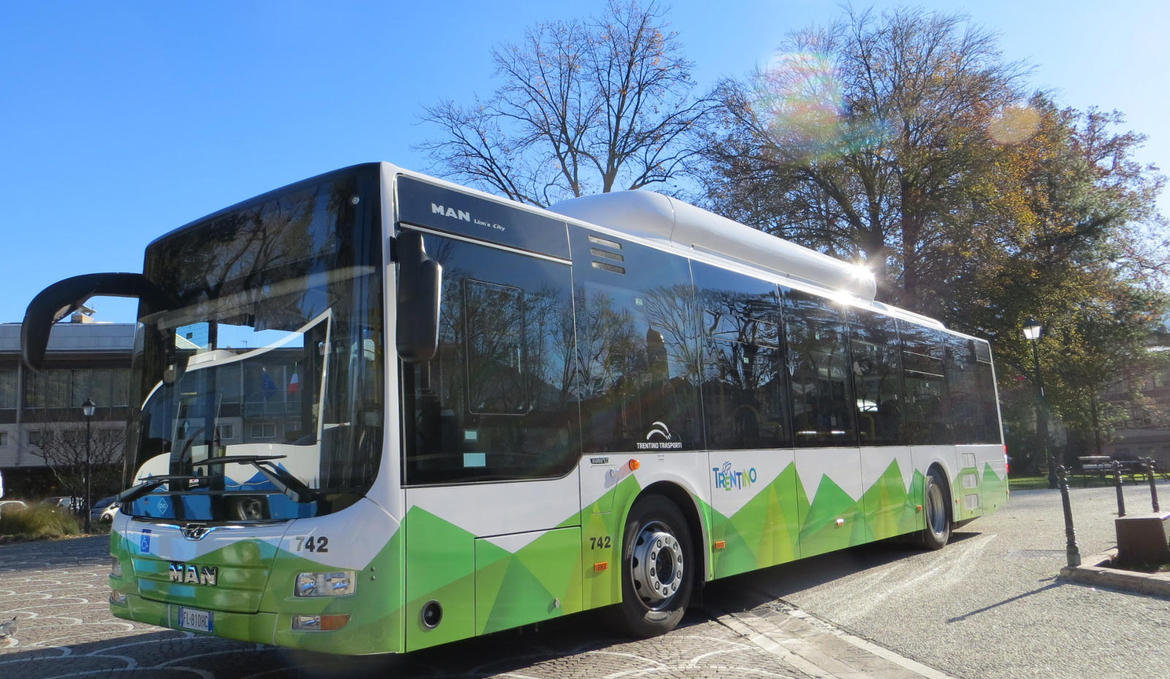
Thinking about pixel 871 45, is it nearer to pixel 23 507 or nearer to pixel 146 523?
pixel 146 523

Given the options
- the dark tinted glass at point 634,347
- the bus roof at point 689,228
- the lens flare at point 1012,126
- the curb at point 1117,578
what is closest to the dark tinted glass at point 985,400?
the curb at point 1117,578

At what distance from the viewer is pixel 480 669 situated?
19.2 ft

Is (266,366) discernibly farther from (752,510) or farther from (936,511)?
(936,511)

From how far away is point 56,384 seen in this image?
48344 millimetres

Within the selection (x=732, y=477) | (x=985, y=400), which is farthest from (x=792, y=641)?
(x=985, y=400)

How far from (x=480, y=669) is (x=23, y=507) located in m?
25.8

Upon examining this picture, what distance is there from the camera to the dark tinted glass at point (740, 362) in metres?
7.57

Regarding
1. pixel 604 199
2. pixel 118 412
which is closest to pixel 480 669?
pixel 604 199

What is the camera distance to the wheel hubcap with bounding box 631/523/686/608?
6.48 meters

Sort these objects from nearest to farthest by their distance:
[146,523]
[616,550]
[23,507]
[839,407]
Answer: [146,523], [616,550], [839,407], [23,507]

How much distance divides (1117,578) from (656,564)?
467 centimetres

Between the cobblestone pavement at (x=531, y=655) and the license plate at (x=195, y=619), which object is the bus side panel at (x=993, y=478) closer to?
the cobblestone pavement at (x=531, y=655)

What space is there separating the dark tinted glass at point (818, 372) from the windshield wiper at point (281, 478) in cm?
529

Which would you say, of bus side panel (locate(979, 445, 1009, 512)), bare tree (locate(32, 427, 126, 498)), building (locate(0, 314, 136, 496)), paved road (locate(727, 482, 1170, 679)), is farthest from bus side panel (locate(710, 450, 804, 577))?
building (locate(0, 314, 136, 496))
